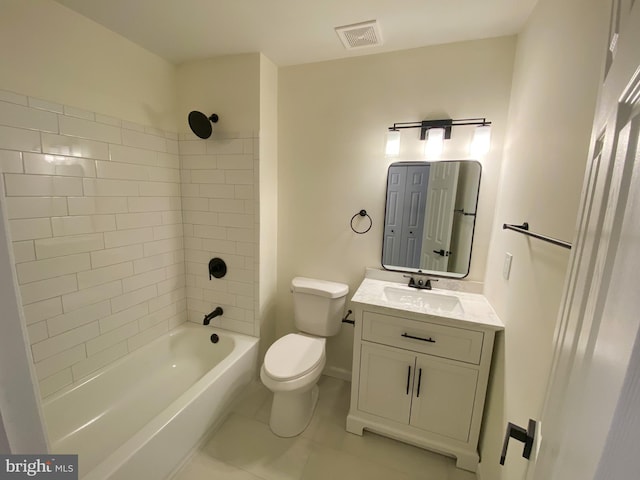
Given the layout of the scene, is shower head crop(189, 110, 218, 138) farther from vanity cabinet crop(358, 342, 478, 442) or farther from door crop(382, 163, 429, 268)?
vanity cabinet crop(358, 342, 478, 442)

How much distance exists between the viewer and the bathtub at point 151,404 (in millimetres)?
1223

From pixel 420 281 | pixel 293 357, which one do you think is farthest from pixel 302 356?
pixel 420 281

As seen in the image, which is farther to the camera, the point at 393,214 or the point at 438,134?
the point at 393,214

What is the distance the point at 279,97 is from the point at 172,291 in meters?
1.67

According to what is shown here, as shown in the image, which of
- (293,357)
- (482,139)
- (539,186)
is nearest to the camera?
(539,186)

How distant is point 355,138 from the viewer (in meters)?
1.82

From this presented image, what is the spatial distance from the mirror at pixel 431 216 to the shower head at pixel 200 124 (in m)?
1.25

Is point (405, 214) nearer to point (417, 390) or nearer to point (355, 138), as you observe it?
point (355, 138)

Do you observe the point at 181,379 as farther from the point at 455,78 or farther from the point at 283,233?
the point at 455,78

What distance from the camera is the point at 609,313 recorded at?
12.4 inches

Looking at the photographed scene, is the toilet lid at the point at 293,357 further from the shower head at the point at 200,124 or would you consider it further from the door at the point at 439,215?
the shower head at the point at 200,124

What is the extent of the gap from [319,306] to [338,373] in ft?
2.16

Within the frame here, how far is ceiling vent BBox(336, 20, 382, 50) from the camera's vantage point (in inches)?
55.5

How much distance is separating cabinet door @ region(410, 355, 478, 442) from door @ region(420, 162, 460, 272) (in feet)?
2.07
